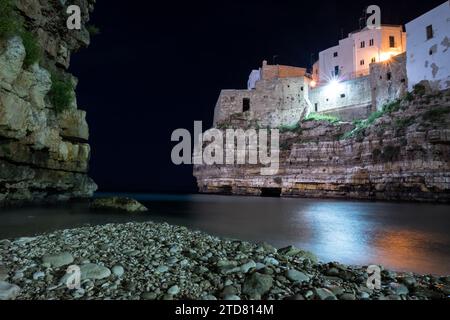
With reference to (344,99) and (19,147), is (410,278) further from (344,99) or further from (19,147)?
(344,99)

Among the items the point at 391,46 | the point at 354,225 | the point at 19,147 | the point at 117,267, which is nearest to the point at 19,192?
the point at 19,147

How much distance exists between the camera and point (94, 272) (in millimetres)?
4844

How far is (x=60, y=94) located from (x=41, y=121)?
4.41 m

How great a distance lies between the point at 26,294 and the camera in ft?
13.6

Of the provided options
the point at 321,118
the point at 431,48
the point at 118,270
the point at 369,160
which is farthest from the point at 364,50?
the point at 118,270

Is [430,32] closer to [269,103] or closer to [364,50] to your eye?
[364,50]

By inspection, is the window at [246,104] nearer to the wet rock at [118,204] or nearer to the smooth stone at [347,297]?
the wet rock at [118,204]

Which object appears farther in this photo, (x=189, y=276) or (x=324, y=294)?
(x=189, y=276)

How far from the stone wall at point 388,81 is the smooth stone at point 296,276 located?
147 feet

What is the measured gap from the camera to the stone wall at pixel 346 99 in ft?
157

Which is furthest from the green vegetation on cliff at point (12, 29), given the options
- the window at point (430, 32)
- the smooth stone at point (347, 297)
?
the window at point (430, 32)

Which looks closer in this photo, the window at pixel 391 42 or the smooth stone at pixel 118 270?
the smooth stone at pixel 118 270

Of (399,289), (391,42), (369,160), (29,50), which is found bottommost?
(399,289)

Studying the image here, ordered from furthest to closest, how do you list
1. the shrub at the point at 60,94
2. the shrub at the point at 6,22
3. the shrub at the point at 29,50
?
the shrub at the point at 60,94, the shrub at the point at 29,50, the shrub at the point at 6,22
